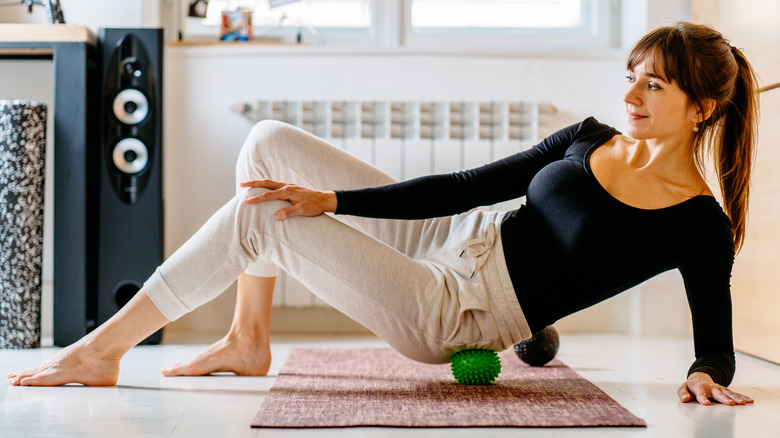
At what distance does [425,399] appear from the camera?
1421 millimetres

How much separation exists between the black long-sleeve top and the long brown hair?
83mm

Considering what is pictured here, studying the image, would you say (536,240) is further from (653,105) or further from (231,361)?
(231,361)

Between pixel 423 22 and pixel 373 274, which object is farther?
pixel 423 22

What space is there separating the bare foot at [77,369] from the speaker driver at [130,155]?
93cm

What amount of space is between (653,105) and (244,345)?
0.96 meters

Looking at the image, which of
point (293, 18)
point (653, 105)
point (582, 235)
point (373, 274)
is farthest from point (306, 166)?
point (293, 18)

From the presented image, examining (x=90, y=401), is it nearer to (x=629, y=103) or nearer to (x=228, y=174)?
(x=629, y=103)

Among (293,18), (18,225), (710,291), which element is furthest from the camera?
(293,18)

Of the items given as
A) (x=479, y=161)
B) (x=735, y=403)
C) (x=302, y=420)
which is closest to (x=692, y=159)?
(x=735, y=403)

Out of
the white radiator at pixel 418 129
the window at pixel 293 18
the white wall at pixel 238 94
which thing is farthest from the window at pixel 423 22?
the white radiator at pixel 418 129

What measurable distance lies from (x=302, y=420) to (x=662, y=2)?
6.65ft

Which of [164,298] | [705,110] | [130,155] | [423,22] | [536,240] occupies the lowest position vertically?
[164,298]

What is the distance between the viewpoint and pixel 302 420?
4.03 ft

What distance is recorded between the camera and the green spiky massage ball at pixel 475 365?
4.95 ft
